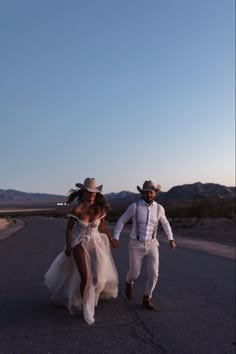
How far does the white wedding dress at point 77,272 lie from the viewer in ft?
29.2

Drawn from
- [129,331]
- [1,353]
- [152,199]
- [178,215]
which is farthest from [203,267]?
[178,215]

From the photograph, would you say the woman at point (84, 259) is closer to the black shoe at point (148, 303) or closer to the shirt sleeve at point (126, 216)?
the shirt sleeve at point (126, 216)

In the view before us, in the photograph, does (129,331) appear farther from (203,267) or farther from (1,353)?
(203,267)

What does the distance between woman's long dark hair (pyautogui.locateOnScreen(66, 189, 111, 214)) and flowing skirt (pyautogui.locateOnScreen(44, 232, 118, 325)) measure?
0.39m

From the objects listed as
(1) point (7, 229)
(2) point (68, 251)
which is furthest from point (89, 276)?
(1) point (7, 229)

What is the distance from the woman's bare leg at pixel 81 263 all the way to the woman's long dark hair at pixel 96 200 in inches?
26.5

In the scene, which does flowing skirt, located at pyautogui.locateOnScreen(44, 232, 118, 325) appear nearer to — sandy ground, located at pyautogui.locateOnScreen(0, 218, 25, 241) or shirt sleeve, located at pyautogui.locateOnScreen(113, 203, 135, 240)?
shirt sleeve, located at pyautogui.locateOnScreen(113, 203, 135, 240)

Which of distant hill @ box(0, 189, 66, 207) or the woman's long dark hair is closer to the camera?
the woman's long dark hair

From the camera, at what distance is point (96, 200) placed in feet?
30.5

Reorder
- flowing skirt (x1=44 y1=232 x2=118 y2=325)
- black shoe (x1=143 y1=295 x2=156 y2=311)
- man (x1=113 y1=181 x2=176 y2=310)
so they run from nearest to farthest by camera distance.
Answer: flowing skirt (x1=44 y1=232 x2=118 y2=325), man (x1=113 y1=181 x2=176 y2=310), black shoe (x1=143 y1=295 x2=156 y2=311)

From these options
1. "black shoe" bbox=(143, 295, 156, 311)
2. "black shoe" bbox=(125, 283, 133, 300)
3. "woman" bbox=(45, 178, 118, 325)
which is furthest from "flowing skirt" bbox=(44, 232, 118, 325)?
"black shoe" bbox=(125, 283, 133, 300)

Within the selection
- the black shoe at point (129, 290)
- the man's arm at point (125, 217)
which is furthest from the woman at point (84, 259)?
the black shoe at point (129, 290)

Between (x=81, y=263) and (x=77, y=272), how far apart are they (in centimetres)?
25

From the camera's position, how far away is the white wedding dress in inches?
351
